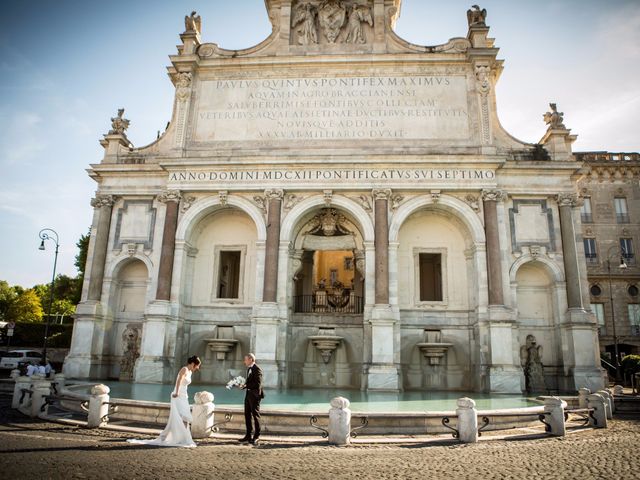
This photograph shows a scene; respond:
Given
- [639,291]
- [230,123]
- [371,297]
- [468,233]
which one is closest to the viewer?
[371,297]

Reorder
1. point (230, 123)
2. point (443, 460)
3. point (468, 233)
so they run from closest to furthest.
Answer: point (443, 460), point (468, 233), point (230, 123)

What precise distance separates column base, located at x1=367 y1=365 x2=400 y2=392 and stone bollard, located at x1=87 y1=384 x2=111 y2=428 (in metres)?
11.1

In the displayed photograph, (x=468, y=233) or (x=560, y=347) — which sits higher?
(x=468, y=233)

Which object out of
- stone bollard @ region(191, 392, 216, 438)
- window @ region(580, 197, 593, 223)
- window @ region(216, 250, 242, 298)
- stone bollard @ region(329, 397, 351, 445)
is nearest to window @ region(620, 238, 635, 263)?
window @ region(580, 197, 593, 223)

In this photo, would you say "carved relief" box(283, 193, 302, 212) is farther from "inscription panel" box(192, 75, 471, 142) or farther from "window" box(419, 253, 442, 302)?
"window" box(419, 253, 442, 302)

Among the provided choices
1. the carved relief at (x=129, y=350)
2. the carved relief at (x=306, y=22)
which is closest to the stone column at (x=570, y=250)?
the carved relief at (x=306, y=22)

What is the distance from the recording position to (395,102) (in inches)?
952

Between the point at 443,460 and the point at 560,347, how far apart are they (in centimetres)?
1554

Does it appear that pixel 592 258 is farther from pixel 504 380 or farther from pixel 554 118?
pixel 504 380

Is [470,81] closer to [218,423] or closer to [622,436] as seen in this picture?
[622,436]

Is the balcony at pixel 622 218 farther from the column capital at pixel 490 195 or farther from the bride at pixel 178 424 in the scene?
the bride at pixel 178 424

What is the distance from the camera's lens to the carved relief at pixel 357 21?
25234mm

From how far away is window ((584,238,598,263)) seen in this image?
132ft

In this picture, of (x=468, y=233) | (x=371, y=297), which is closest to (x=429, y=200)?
(x=468, y=233)
